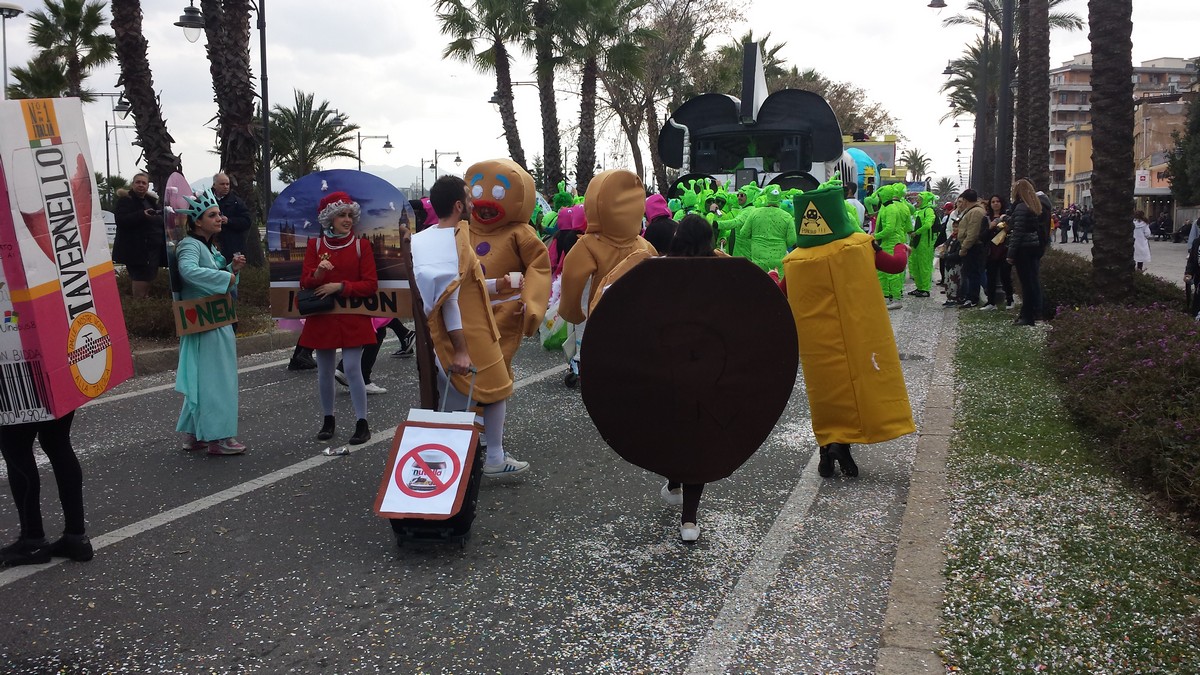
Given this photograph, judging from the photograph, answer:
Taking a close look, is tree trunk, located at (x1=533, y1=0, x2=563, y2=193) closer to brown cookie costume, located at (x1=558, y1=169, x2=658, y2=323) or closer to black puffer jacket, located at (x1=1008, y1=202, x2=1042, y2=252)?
black puffer jacket, located at (x1=1008, y1=202, x2=1042, y2=252)

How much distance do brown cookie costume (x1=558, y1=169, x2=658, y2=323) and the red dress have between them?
1.41 meters

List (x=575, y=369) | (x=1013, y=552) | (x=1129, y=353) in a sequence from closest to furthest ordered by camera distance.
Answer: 1. (x=1013, y=552)
2. (x=1129, y=353)
3. (x=575, y=369)

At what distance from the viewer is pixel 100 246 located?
430cm

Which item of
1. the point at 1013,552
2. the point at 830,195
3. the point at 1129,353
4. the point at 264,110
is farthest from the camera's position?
the point at 264,110

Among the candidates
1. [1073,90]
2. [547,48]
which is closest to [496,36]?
[547,48]

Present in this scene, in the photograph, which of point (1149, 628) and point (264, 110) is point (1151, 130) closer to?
point (264, 110)

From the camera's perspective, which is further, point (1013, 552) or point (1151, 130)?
point (1151, 130)

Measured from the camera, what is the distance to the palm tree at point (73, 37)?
114 ft

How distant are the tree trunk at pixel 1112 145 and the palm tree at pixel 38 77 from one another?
36.1 metres

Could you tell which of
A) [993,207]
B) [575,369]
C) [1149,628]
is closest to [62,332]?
[1149,628]

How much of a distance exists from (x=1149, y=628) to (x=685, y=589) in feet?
5.59

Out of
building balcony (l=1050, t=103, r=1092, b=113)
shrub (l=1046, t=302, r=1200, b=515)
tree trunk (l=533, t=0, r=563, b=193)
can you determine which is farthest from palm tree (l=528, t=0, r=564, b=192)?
building balcony (l=1050, t=103, r=1092, b=113)

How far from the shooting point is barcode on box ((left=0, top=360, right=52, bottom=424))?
388 cm

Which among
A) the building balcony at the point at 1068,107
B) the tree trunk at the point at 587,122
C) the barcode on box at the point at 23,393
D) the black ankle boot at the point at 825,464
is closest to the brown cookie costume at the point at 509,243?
the black ankle boot at the point at 825,464
